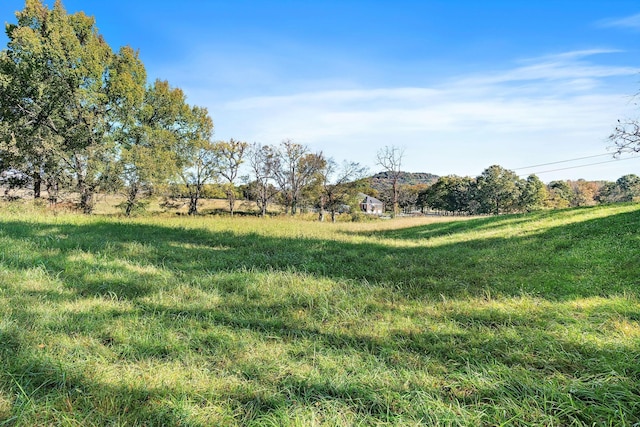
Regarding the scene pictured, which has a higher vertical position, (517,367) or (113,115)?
(113,115)

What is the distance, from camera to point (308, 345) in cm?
275

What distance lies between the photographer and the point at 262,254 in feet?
24.0

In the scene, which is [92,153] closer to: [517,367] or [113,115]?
[113,115]

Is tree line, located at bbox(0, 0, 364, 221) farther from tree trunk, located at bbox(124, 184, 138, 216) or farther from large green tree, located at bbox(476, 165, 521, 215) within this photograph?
large green tree, located at bbox(476, 165, 521, 215)

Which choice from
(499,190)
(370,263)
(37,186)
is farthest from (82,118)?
(499,190)

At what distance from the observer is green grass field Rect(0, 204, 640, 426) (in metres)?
1.82

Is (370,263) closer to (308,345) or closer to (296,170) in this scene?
(308,345)

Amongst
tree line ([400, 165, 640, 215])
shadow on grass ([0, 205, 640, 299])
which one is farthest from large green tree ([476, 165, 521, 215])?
shadow on grass ([0, 205, 640, 299])

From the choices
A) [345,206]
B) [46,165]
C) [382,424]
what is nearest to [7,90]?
[46,165]

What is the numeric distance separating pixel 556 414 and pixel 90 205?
25657 millimetres

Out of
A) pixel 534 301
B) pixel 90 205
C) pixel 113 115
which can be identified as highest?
pixel 113 115

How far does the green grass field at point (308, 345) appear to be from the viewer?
71.5 inches

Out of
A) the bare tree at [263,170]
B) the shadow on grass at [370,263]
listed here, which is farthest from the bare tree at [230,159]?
the shadow on grass at [370,263]

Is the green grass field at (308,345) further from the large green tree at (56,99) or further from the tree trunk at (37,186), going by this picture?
the tree trunk at (37,186)
